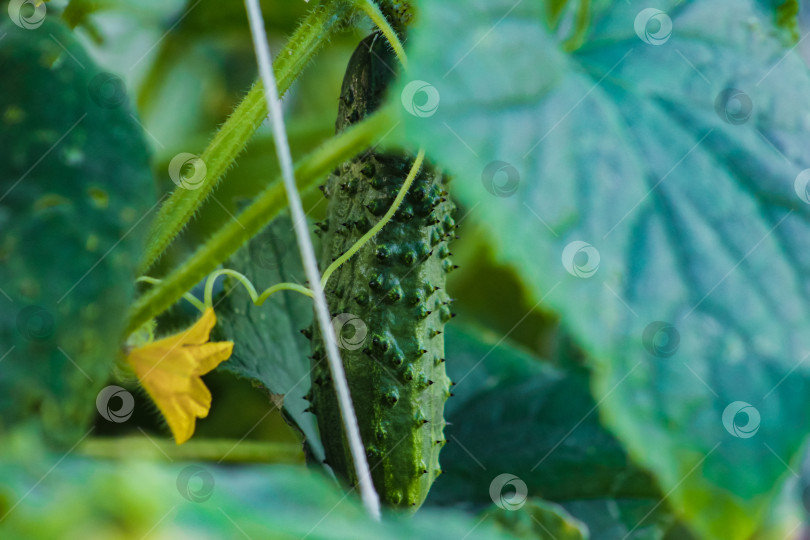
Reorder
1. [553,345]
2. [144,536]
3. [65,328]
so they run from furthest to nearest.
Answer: [553,345] → [65,328] → [144,536]

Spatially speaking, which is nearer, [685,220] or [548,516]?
[685,220]

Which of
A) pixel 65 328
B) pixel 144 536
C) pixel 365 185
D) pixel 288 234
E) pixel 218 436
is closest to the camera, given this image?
pixel 144 536

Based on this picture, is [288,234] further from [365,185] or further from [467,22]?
[467,22]

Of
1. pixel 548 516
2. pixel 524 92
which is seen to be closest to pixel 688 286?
pixel 524 92
